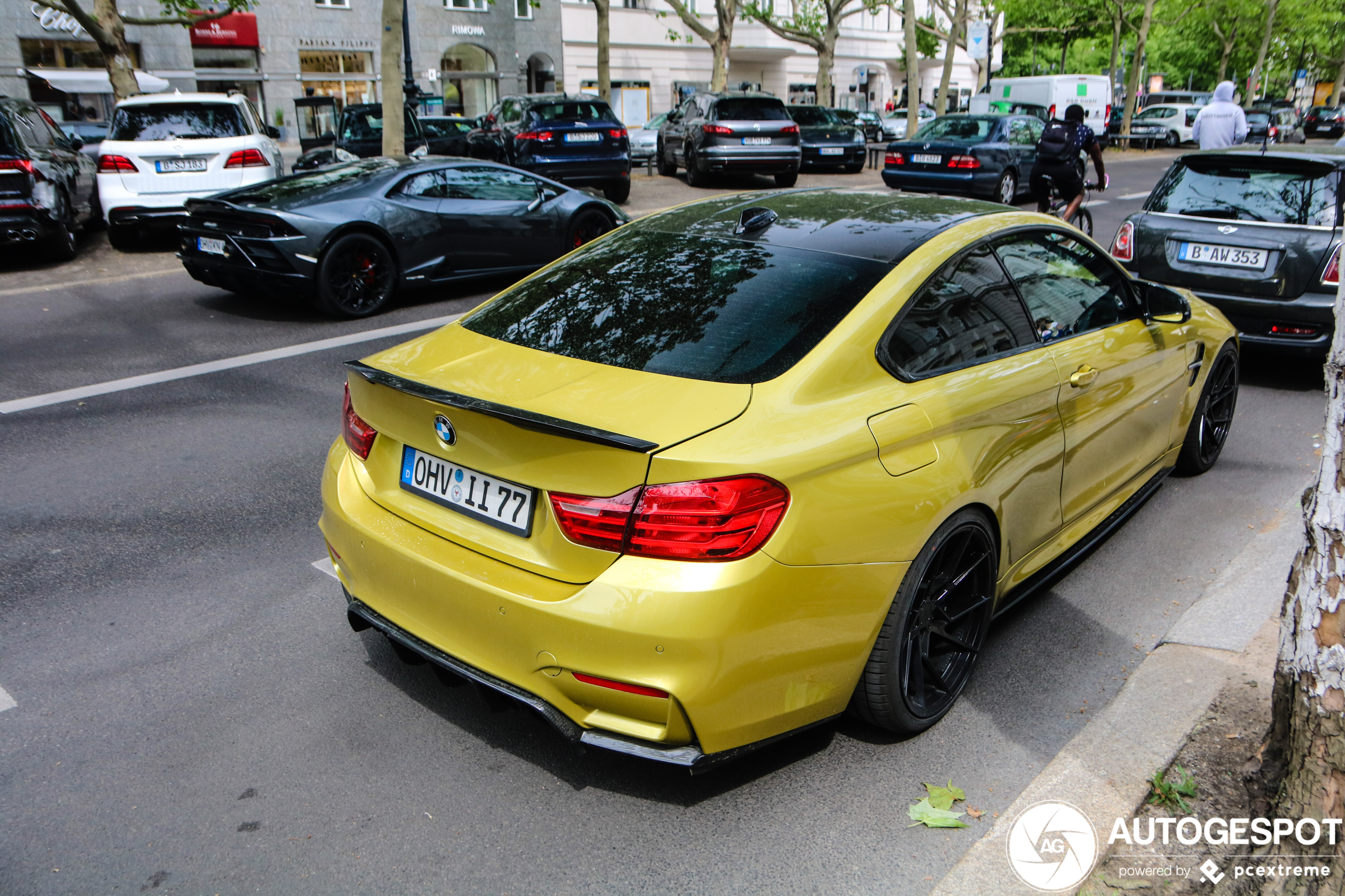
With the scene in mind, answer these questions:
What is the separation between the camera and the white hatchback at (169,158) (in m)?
11.3

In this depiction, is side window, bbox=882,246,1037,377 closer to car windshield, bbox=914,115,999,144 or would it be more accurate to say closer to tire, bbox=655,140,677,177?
car windshield, bbox=914,115,999,144

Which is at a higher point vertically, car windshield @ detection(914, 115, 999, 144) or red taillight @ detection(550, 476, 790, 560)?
car windshield @ detection(914, 115, 999, 144)

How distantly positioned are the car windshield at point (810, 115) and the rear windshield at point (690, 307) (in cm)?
2349

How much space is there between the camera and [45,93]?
35.7 meters

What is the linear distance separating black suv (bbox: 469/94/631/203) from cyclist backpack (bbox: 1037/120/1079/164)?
669 cm

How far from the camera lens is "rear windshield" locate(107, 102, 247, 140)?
11570 millimetres

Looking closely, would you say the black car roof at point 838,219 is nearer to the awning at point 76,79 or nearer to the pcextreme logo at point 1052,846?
the pcextreme logo at point 1052,846

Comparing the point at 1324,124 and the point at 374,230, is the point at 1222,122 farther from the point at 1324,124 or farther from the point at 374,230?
the point at 1324,124

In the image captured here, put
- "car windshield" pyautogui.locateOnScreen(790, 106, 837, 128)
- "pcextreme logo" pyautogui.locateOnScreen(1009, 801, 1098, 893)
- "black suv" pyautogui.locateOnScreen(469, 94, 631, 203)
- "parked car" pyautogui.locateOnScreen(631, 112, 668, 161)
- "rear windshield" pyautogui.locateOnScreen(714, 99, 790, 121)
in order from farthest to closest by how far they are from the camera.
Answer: "parked car" pyautogui.locateOnScreen(631, 112, 668, 161) → "car windshield" pyautogui.locateOnScreen(790, 106, 837, 128) → "rear windshield" pyautogui.locateOnScreen(714, 99, 790, 121) → "black suv" pyautogui.locateOnScreen(469, 94, 631, 203) → "pcextreme logo" pyautogui.locateOnScreen(1009, 801, 1098, 893)

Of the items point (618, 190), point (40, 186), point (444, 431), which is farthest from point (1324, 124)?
point (444, 431)

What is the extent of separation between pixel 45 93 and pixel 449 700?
133 feet

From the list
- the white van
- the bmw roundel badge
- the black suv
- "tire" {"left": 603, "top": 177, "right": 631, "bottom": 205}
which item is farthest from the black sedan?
the white van

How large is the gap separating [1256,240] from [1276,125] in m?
46.5

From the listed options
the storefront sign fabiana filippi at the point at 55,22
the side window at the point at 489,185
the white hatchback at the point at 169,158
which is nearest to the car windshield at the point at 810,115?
the white hatchback at the point at 169,158
